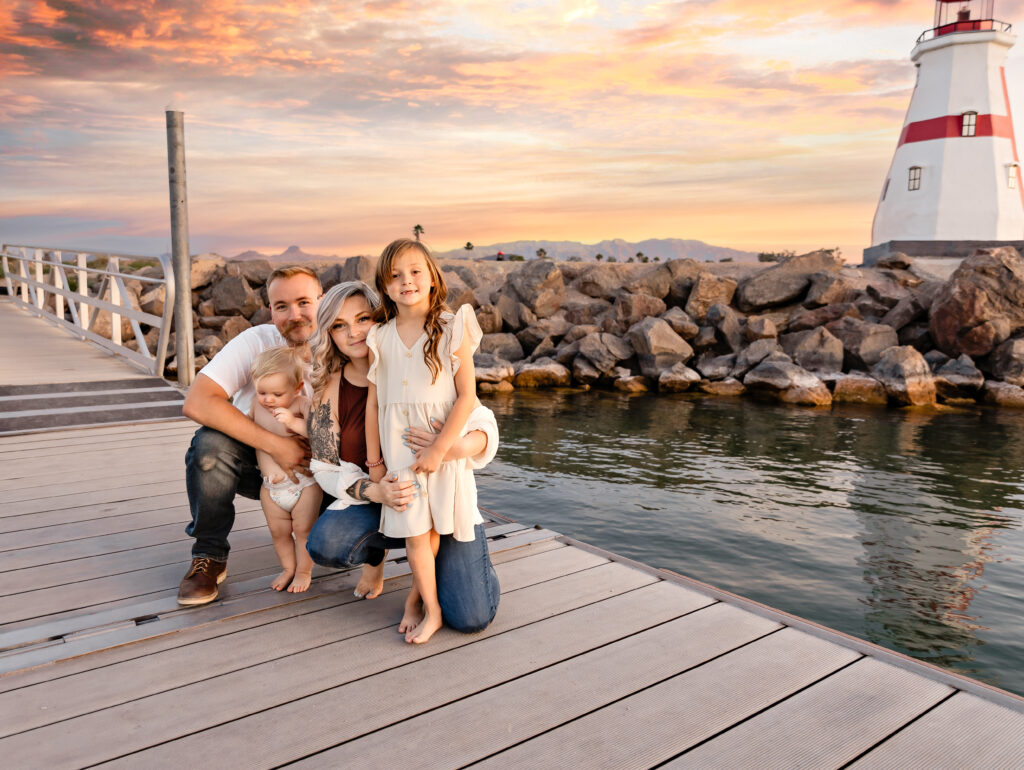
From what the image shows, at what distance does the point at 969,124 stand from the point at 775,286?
587 inches

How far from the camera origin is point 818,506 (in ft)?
25.9

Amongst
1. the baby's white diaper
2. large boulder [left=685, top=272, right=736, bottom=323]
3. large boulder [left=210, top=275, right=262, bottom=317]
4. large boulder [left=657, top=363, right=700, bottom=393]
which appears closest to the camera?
the baby's white diaper

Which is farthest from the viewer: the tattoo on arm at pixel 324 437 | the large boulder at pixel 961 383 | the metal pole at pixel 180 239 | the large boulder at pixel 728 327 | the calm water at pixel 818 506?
the large boulder at pixel 728 327

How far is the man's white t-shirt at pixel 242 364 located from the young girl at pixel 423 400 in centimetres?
58

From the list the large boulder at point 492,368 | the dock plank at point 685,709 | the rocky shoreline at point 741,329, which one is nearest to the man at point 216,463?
the dock plank at point 685,709

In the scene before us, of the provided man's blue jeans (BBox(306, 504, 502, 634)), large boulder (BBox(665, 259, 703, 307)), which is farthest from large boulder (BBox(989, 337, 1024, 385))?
man's blue jeans (BBox(306, 504, 502, 634))

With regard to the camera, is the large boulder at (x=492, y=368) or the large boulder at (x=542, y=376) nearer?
the large boulder at (x=492, y=368)

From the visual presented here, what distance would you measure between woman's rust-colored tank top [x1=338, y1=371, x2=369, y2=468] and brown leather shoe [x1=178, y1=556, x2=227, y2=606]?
2.44 ft

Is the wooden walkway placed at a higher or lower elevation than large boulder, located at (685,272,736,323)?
lower

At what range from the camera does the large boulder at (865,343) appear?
16.2 meters

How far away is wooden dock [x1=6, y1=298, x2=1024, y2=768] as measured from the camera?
6.57 feet

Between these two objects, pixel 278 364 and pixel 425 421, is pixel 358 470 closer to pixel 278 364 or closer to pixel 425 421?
pixel 425 421

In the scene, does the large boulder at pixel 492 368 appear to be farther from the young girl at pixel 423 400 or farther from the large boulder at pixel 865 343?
the young girl at pixel 423 400

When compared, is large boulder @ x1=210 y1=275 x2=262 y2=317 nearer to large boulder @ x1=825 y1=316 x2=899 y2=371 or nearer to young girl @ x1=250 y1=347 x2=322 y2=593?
large boulder @ x1=825 y1=316 x2=899 y2=371
